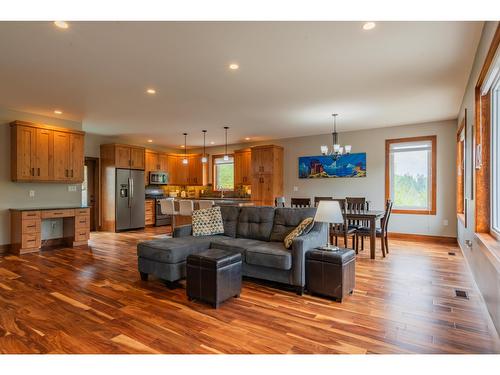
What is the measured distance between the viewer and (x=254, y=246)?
11.6 feet

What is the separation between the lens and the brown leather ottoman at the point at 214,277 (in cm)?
284

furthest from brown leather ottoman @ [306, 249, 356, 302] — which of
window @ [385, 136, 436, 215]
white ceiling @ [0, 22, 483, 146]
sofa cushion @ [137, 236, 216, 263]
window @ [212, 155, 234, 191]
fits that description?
window @ [212, 155, 234, 191]

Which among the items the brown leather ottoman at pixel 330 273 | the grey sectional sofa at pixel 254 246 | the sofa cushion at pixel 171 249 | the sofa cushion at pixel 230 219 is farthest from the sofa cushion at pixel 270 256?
the sofa cushion at pixel 230 219

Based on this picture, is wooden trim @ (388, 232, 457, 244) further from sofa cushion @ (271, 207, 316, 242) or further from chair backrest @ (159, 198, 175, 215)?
chair backrest @ (159, 198, 175, 215)

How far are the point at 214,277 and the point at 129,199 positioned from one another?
6.16 metres


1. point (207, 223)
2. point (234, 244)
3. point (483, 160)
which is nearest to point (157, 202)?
point (207, 223)

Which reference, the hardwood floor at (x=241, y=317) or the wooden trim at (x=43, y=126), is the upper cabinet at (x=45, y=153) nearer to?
the wooden trim at (x=43, y=126)

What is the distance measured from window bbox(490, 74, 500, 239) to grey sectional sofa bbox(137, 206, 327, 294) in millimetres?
1685

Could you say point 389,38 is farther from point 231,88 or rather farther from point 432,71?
point 231,88

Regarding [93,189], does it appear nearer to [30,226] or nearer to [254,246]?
[30,226]

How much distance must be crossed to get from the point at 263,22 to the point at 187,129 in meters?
4.81

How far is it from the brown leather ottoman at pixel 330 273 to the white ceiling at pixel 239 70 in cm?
214

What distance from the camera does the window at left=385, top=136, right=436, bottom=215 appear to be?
21.2 feet
